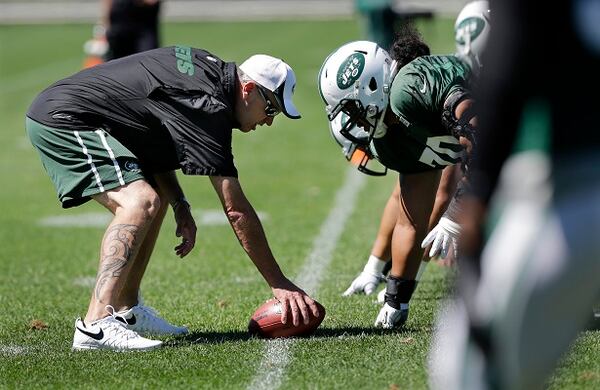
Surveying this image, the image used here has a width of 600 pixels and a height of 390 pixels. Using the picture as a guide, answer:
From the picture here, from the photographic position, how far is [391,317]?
6184 mm

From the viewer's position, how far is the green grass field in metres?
5.19

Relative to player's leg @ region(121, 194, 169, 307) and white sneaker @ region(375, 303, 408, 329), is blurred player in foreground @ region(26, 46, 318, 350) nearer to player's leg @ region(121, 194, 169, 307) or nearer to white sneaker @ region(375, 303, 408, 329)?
player's leg @ region(121, 194, 169, 307)

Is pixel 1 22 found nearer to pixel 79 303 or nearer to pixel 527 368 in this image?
pixel 79 303

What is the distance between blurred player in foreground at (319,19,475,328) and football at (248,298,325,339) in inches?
19.4

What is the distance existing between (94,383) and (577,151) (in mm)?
2667

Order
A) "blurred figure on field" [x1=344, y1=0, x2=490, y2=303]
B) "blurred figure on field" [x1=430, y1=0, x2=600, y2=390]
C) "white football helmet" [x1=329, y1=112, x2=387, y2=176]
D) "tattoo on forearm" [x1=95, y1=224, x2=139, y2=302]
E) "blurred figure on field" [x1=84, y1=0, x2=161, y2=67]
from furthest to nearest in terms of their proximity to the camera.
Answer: "blurred figure on field" [x1=84, y1=0, x2=161, y2=67] → "blurred figure on field" [x1=344, y1=0, x2=490, y2=303] → "white football helmet" [x1=329, y1=112, x2=387, y2=176] → "tattoo on forearm" [x1=95, y1=224, x2=139, y2=302] → "blurred figure on field" [x1=430, y1=0, x2=600, y2=390]

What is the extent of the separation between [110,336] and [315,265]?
2.89 m

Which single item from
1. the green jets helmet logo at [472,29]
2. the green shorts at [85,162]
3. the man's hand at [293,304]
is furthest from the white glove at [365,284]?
the green shorts at [85,162]

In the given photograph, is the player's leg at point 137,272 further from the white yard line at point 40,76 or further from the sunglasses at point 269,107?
the white yard line at point 40,76

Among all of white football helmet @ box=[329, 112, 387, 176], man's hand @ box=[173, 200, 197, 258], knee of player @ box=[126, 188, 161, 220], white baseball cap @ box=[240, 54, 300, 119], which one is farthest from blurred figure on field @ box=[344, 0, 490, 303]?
knee of player @ box=[126, 188, 161, 220]

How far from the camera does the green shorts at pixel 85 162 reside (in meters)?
5.75

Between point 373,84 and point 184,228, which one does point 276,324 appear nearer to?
point 184,228

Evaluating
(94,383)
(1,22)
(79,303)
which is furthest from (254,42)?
(94,383)

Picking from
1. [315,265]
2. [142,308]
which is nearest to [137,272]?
[142,308]
